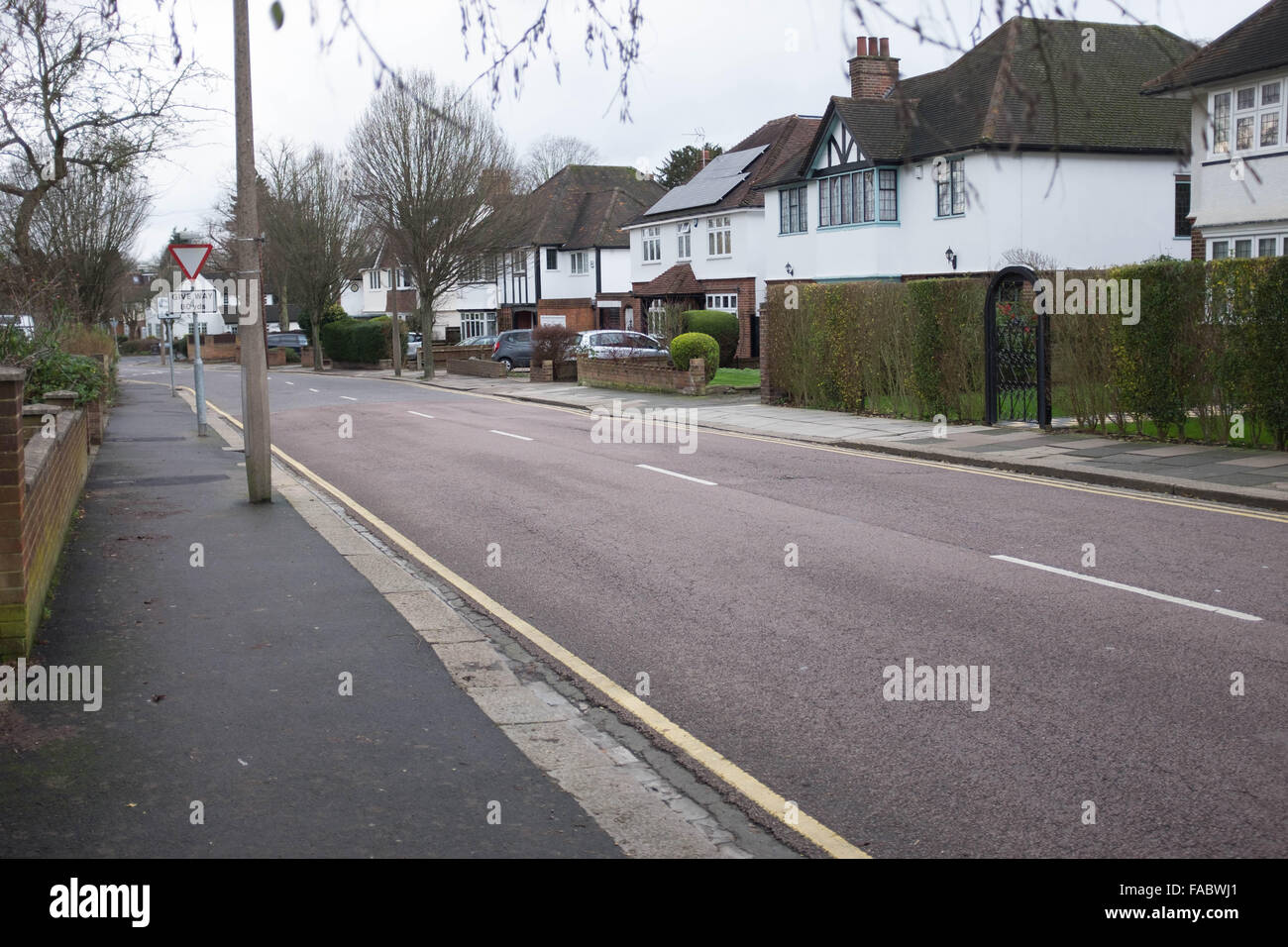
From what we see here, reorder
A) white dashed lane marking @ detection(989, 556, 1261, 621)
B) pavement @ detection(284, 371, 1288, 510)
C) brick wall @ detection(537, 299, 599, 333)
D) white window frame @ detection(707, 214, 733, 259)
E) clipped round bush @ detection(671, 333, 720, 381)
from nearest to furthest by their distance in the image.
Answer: white dashed lane marking @ detection(989, 556, 1261, 621)
pavement @ detection(284, 371, 1288, 510)
clipped round bush @ detection(671, 333, 720, 381)
white window frame @ detection(707, 214, 733, 259)
brick wall @ detection(537, 299, 599, 333)

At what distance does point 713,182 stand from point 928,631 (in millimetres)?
47319

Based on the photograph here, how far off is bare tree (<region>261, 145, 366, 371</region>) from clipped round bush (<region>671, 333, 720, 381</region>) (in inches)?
1474

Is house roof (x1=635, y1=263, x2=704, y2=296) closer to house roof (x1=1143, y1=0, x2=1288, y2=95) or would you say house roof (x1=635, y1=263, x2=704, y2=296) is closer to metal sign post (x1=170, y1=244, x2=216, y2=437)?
house roof (x1=1143, y1=0, x2=1288, y2=95)

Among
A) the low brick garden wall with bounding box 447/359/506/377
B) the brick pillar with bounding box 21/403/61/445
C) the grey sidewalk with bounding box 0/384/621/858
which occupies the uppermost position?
the low brick garden wall with bounding box 447/359/506/377

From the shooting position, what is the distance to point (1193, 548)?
10117 millimetres

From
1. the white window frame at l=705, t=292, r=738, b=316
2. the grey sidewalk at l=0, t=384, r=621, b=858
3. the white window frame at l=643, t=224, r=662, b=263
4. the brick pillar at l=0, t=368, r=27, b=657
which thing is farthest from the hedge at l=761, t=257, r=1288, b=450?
the white window frame at l=643, t=224, r=662, b=263

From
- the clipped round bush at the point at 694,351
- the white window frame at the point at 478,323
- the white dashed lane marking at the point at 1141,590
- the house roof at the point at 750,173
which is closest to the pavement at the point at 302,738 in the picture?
the white dashed lane marking at the point at 1141,590

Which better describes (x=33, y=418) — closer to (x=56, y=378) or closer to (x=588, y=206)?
(x=56, y=378)

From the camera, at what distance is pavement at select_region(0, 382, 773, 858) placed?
465 cm

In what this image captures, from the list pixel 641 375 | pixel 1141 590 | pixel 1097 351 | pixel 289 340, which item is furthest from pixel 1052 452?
pixel 289 340

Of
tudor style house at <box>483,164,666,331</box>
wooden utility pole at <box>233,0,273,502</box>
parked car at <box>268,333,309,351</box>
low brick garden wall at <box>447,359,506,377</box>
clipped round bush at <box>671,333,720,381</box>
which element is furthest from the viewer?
parked car at <box>268,333,309,351</box>

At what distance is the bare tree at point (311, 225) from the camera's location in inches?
2576

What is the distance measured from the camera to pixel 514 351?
50.5 meters

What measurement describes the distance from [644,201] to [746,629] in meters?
61.8
